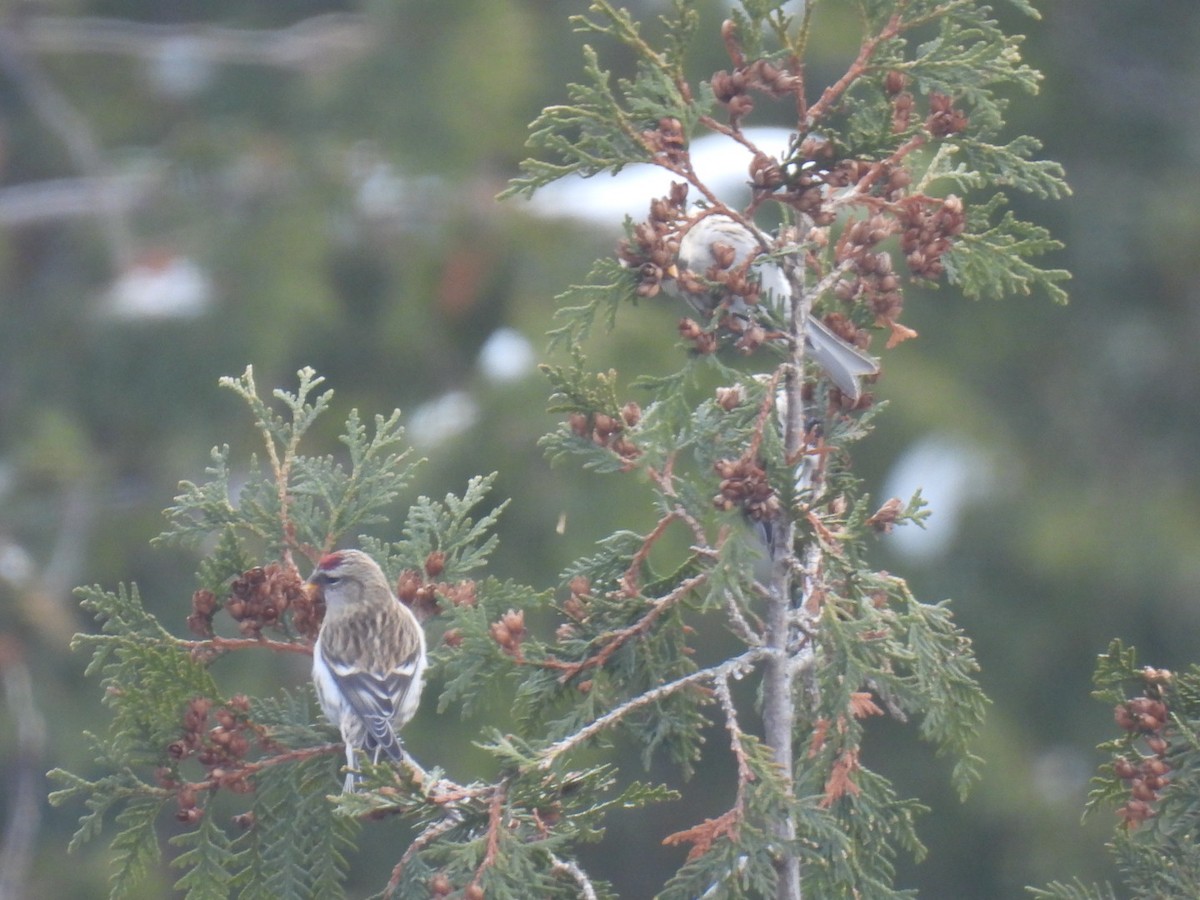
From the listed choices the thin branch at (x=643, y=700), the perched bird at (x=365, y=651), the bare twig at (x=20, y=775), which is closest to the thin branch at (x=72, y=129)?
the bare twig at (x=20, y=775)

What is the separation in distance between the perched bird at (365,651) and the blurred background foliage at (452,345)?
3530mm

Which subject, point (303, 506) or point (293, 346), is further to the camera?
point (293, 346)

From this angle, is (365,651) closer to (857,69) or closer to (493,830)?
(493,830)

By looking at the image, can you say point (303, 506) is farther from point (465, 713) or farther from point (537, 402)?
point (537, 402)

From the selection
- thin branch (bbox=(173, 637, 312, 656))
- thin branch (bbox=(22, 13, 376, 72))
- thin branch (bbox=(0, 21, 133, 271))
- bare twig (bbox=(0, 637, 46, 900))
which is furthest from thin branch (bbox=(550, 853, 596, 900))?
thin branch (bbox=(0, 21, 133, 271))

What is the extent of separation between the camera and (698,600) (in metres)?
2.32

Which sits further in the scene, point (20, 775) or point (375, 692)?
point (20, 775)

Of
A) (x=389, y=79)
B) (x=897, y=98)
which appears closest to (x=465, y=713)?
(x=897, y=98)

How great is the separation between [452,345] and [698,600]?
705cm

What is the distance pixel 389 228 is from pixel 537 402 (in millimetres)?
2461

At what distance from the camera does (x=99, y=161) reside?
394 inches

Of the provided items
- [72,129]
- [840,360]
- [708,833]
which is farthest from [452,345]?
[708,833]

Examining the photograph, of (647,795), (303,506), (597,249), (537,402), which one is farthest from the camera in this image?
(597,249)

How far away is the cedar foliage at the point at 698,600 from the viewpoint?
205 cm
